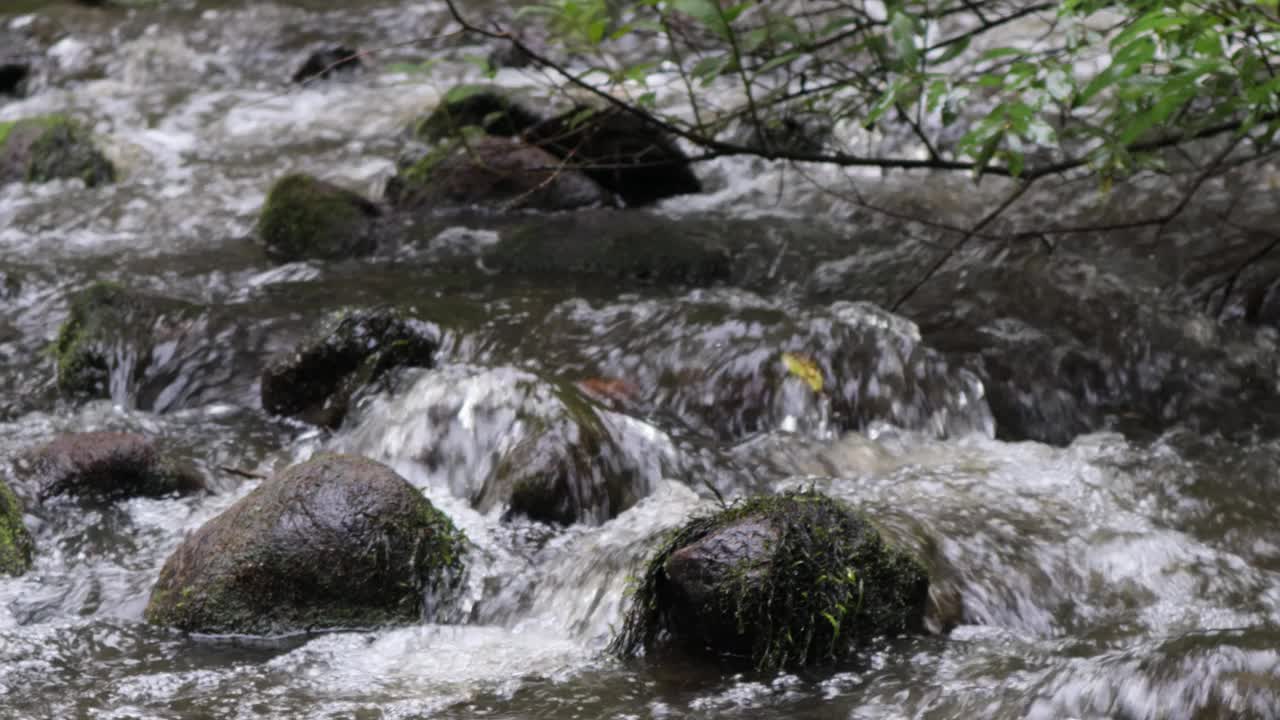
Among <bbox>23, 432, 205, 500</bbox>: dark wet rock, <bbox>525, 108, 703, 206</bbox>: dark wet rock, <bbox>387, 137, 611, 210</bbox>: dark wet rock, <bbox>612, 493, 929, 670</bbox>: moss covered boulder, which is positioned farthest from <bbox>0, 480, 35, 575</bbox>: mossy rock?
<bbox>525, 108, 703, 206</bbox>: dark wet rock

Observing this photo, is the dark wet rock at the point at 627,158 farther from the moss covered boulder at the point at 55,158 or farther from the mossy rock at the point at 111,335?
the moss covered boulder at the point at 55,158

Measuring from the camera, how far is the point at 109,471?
4.41 m

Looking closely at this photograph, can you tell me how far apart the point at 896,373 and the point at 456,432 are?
1904mm

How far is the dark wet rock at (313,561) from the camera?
347cm

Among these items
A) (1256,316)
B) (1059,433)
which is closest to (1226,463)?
(1059,433)

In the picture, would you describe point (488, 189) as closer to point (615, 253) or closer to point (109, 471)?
point (615, 253)

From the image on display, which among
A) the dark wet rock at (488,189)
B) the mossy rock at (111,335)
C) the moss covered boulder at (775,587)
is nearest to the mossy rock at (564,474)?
the moss covered boulder at (775,587)

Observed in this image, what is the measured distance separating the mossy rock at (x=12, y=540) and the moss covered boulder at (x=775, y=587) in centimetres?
191

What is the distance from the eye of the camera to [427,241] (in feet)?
24.1

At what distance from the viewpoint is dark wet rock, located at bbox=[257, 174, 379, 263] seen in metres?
7.20

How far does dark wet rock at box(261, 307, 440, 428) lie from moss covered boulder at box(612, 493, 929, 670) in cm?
223

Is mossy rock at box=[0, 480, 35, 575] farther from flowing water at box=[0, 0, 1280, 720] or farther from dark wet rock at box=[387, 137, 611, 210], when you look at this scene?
dark wet rock at box=[387, 137, 611, 210]

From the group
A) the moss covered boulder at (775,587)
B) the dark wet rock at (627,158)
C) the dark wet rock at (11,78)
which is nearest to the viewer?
the moss covered boulder at (775,587)

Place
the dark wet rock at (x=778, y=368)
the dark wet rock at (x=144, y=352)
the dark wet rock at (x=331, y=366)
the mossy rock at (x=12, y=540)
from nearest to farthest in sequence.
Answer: the mossy rock at (x=12, y=540), the dark wet rock at (x=778, y=368), the dark wet rock at (x=331, y=366), the dark wet rock at (x=144, y=352)
